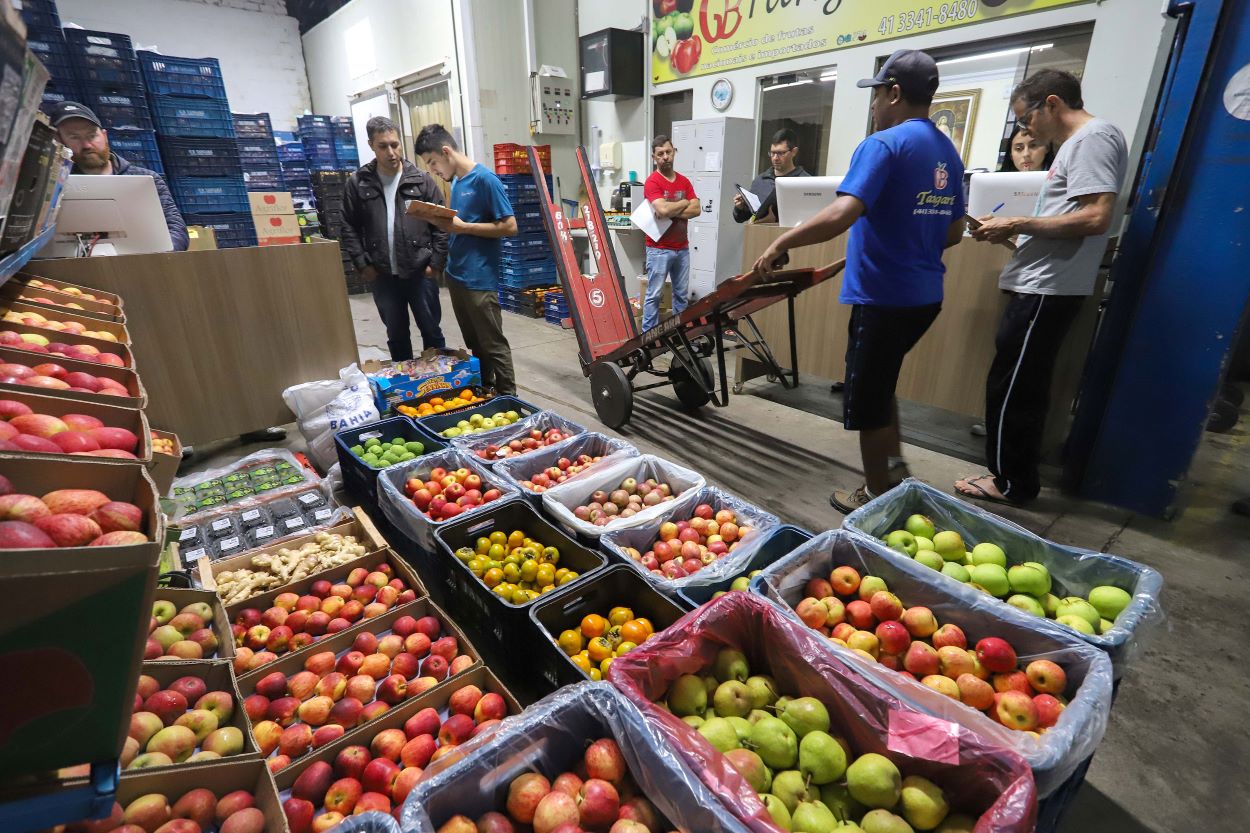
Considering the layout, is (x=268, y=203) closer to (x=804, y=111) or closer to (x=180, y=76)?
(x=180, y=76)

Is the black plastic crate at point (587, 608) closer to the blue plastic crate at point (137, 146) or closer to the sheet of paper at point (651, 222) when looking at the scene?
the sheet of paper at point (651, 222)

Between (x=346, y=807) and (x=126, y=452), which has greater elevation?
(x=126, y=452)

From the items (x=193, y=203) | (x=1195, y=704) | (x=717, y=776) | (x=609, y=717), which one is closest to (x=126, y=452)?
(x=609, y=717)

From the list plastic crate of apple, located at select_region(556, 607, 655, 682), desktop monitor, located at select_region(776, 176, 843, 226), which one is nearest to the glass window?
desktop monitor, located at select_region(776, 176, 843, 226)

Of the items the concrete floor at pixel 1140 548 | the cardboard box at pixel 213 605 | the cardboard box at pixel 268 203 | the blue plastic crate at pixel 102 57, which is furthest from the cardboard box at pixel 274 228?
the cardboard box at pixel 213 605

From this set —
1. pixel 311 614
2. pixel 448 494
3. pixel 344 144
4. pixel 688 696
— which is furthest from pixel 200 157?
pixel 688 696

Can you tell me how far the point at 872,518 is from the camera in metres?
1.68

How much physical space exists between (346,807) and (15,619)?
86 cm

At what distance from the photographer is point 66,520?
72cm

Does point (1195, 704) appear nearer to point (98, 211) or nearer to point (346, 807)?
point (346, 807)

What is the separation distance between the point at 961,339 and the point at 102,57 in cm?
792

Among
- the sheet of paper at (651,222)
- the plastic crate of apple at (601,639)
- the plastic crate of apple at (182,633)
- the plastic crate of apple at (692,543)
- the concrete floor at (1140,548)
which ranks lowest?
the concrete floor at (1140,548)

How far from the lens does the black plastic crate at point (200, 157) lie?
624 cm

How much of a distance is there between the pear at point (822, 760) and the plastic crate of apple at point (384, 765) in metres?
0.61
